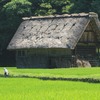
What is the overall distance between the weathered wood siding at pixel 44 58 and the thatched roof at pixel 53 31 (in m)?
1.10

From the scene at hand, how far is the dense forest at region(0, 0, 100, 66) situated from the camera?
5038 centimetres

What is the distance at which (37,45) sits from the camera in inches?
1699

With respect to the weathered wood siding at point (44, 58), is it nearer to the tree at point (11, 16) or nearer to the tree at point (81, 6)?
the tree at point (11, 16)

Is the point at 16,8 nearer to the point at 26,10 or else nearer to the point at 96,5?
the point at 26,10

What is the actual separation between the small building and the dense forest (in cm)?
508

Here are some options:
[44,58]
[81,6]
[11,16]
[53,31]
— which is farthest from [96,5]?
[11,16]

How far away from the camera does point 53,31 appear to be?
43.6m

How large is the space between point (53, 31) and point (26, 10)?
926 cm

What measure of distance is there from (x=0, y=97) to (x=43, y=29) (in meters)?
28.8

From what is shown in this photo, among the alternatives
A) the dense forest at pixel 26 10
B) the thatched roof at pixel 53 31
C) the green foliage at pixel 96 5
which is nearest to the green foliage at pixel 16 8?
the dense forest at pixel 26 10

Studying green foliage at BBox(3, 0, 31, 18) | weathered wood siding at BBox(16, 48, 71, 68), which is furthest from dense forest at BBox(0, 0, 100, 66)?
weathered wood siding at BBox(16, 48, 71, 68)

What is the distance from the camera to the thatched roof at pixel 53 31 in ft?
137

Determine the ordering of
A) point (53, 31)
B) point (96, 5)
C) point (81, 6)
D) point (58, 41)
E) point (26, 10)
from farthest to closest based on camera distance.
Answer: point (26, 10), point (81, 6), point (96, 5), point (53, 31), point (58, 41)

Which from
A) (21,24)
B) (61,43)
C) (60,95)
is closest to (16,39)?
(21,24)
